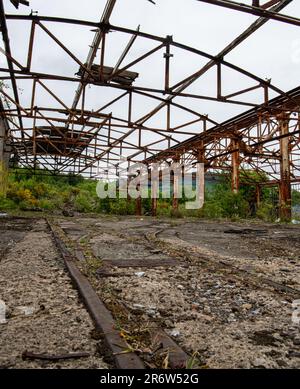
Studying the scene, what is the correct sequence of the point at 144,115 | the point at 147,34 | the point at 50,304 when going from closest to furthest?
1. the point at 50,304
2. the point at 147,34
3. the point at 144,115

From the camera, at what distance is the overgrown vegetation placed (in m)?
15.6

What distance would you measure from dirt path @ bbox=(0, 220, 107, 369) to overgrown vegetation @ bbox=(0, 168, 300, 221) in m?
12.1

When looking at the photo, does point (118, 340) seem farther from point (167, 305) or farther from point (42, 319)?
point (167, 305)

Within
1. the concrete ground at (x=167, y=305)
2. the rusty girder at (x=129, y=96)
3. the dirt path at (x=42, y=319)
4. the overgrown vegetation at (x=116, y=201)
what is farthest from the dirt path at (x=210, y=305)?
the overgrown vegetation at (x=116, y=201)

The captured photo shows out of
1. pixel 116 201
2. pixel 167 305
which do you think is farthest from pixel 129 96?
pixel 116 201

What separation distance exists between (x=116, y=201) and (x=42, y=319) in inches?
671

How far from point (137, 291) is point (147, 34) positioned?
17.4 ft

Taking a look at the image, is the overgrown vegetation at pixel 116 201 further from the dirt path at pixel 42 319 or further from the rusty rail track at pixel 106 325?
the rusty rail track at pixel 106 325

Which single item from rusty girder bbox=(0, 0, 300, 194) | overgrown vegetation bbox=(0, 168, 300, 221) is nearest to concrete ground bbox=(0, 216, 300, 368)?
rusty girder bbox=(0, 0, 300, 194)

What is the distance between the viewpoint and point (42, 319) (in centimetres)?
207

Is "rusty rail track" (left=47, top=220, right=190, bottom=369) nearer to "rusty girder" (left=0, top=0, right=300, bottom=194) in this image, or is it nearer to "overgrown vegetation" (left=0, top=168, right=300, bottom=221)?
"rusty girder" (left=0, top=0, right=300, bottom=194)
